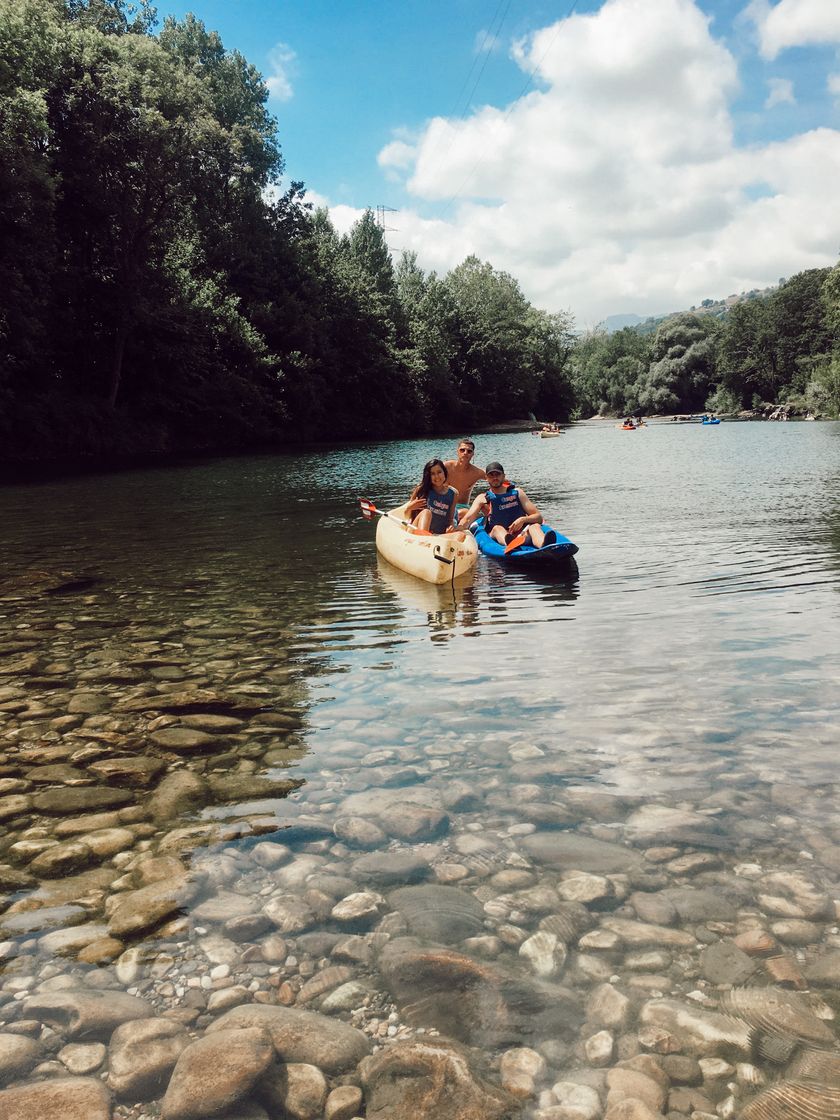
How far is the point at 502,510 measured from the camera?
38.5 ft

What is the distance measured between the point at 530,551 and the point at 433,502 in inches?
83.7

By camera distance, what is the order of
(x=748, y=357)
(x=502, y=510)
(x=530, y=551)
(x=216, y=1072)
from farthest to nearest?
1. (x=748, y=357)
2. (x=502, y=510)
3. (x=530, y=551)
4. (x=216, y=1072)

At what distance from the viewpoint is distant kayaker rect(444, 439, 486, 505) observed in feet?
41.0

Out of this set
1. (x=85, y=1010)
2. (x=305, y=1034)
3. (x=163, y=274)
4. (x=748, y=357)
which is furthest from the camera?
(x=748, y=357)

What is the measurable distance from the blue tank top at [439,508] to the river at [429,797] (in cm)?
214

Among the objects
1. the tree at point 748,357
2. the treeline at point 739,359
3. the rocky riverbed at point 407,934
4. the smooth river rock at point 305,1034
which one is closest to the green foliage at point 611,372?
the treeline at point 739,359

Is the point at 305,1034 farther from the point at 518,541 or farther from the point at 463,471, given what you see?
the point at 463,471

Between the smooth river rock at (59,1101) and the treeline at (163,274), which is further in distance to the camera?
the treeline at (163,274)

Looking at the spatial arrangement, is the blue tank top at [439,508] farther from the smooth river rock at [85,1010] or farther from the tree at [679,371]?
the tree at [679,371]

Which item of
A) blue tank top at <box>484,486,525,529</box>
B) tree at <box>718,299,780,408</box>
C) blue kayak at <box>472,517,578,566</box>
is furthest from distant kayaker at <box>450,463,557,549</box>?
tree at <box>718,299,780,408</box>

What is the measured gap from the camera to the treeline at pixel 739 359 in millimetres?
83938

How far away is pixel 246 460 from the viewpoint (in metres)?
34.0

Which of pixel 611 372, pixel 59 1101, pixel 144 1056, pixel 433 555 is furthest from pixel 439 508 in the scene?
pixel 611 372

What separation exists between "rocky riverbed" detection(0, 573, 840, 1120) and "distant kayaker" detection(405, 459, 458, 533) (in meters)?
7.13
